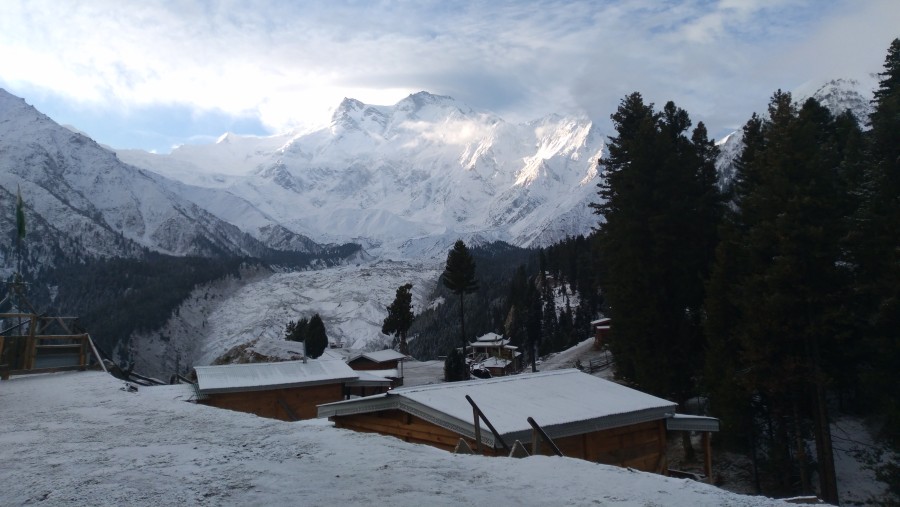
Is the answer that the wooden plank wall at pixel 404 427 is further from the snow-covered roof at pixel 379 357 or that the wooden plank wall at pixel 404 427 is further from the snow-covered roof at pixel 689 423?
the snow-covered roof at pixel 379 357

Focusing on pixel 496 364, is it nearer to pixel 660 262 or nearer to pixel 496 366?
pixel 496 366

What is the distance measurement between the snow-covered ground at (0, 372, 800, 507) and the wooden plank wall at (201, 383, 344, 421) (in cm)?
1214

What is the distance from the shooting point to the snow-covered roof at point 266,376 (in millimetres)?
19031

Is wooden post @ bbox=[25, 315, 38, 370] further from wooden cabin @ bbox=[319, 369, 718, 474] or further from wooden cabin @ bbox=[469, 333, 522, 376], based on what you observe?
wooden cabin @ bbox=[469, 333, 522, 376]

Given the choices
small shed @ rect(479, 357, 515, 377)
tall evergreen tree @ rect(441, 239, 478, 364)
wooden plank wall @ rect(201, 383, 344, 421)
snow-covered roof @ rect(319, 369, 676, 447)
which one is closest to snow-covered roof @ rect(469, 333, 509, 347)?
small shed @ rect(479, 357, 515, 377)

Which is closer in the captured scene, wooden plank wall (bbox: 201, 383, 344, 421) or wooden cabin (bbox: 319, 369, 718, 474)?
wooden cabin (bbox: 319, 369, 718, 474)

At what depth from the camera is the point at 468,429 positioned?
1079 centimetres

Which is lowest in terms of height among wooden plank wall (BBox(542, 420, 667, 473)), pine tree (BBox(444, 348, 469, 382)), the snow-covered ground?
pine tree (BBox(444, 348, 469, 382))

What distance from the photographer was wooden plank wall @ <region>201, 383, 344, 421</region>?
62.5ft

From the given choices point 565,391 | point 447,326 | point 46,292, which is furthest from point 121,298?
point 565,391

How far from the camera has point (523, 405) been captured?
1242 cm

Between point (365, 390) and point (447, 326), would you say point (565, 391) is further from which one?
point (447, 326)

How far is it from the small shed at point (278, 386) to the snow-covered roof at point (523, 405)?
689 cm

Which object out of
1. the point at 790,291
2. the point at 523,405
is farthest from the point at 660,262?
the point at 523,405
